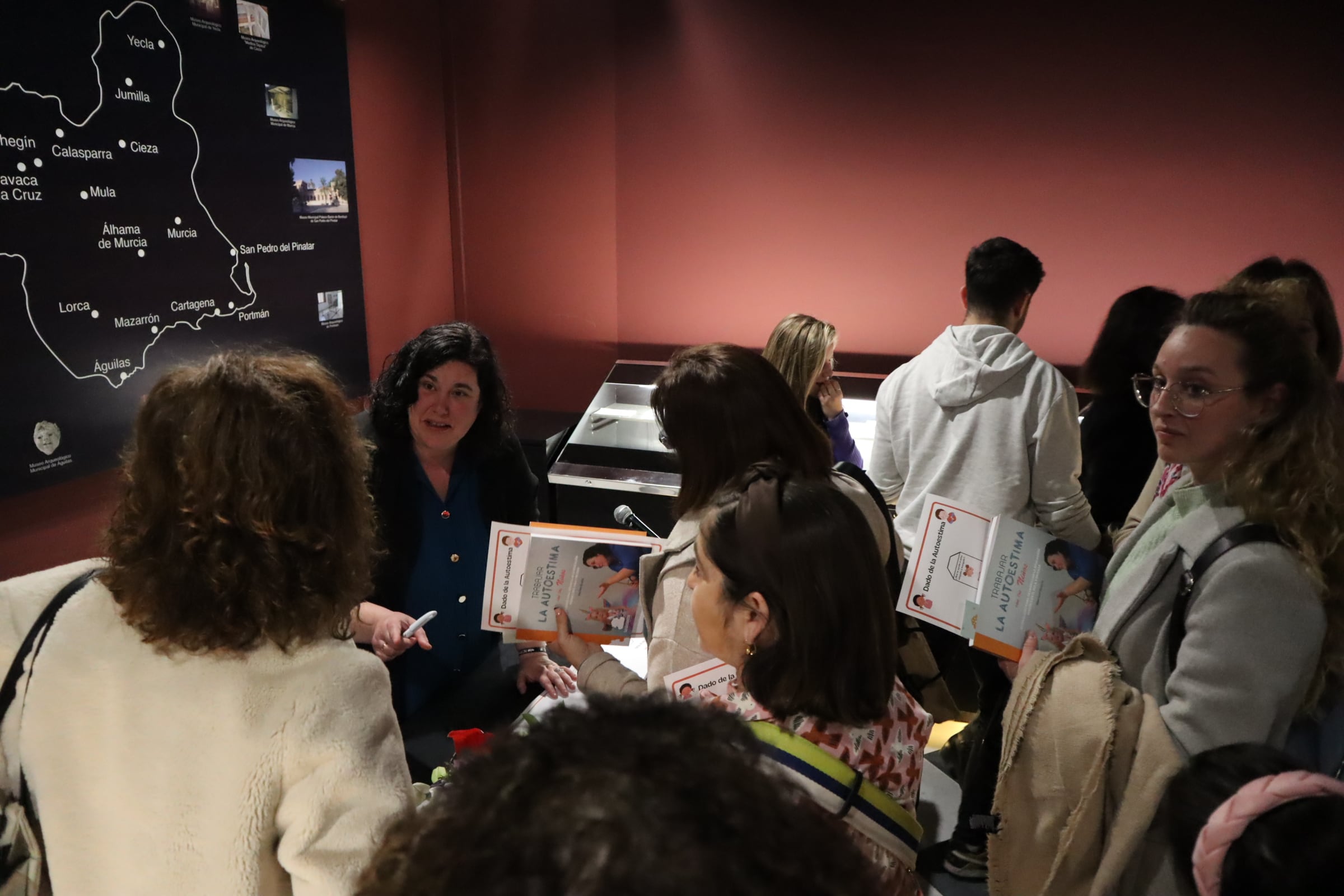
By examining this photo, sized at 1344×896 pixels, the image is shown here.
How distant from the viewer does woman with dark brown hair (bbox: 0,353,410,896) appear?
38.7 inches

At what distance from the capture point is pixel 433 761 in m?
1.75

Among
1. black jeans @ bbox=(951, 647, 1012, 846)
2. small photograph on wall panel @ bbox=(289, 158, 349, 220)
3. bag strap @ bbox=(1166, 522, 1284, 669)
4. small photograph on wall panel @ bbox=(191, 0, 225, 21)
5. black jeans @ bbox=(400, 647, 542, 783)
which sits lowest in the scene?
black jeans @ bbox=(951, 647, 1012, 846)

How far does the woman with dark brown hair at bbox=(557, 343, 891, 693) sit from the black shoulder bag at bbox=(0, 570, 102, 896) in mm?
845

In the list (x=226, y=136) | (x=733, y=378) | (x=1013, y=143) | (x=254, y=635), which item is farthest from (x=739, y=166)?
(x=254, y=635)

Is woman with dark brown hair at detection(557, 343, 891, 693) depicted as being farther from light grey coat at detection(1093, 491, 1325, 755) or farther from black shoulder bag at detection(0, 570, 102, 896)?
black shoulder bag at detection(0, 570, 102, 896)

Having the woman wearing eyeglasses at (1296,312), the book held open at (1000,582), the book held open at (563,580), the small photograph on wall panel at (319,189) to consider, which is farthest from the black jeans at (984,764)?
the small photograph on wall panel at (319,189)

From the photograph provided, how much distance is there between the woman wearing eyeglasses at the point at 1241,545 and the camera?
4.30 ft

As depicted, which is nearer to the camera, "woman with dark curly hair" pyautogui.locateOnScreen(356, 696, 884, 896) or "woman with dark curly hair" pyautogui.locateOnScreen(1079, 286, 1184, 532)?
"woman with dark curly hair" pyautogui.locateOnScreen(356, 696, 884, 896)

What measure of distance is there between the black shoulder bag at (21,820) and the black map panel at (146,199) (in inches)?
63.5

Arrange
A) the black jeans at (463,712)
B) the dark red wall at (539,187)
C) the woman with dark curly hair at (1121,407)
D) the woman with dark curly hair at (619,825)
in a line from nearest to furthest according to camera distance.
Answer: the woman with dark curly hair at (619,825) → the black jeans at (463,712) → the woman with dark curly hair at (1121,407) → the dark red wall at (539,187)

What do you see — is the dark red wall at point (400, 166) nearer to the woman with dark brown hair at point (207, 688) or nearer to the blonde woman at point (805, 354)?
the blonde woman at point (805, 354)

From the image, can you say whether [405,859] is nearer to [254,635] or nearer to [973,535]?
[254,635]

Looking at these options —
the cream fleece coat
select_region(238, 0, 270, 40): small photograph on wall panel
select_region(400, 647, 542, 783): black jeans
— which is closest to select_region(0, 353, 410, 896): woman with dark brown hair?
the cream fleece coat

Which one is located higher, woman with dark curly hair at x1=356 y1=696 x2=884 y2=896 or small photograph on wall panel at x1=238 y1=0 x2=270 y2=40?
small photograph on wall panel at x1=238 y1=0 x2=270 y2=40
